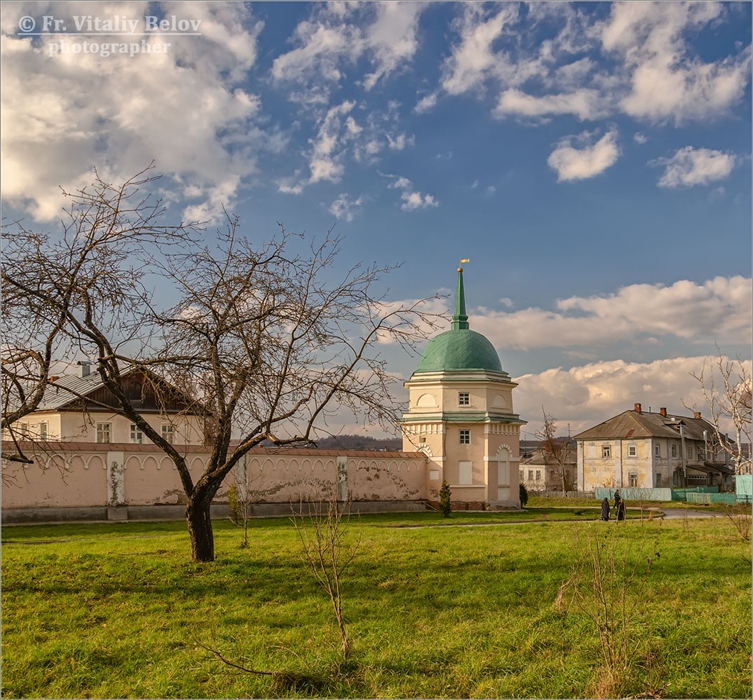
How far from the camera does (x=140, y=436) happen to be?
4100 centimetres

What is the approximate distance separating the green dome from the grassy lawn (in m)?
23.7

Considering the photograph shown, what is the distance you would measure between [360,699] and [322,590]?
461 centimetres

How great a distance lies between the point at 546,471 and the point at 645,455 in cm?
1843

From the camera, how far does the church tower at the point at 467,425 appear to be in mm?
37812

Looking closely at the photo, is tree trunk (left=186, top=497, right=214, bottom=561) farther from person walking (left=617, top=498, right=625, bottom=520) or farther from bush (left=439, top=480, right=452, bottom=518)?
bush (left=439, top=480, right=452, bottom=518)

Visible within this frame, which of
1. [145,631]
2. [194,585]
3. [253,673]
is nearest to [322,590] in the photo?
[194,585]

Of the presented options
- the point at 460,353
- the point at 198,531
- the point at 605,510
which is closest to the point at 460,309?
the point at 460,353

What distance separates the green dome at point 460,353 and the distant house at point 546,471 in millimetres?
34167

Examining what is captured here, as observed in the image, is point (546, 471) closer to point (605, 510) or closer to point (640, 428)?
point (640, 428)

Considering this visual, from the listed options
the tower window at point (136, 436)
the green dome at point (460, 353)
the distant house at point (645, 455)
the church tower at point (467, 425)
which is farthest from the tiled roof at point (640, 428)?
the tower window at point (136, 436)

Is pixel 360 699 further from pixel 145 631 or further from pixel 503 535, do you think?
pixel 503 535

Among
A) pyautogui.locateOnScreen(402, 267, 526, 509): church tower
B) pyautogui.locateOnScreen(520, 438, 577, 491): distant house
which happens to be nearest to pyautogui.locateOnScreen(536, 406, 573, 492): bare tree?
pyautogui.locateOnScreen(520, 438, 577, 491): distant house

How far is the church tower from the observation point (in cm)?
3781

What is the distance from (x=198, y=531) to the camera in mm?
12852
